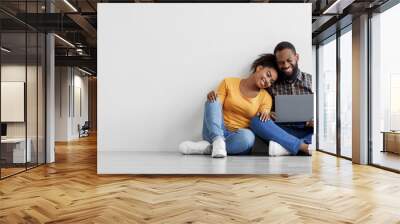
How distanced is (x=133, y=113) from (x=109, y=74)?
67cm

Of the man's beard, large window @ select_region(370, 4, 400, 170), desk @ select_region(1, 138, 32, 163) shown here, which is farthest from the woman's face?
desk @ select_region(1, 138, 32, 163)

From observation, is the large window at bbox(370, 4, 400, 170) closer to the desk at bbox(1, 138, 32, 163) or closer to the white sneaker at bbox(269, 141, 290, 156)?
the white sneaker at bbox(269, 141, 290, 156)

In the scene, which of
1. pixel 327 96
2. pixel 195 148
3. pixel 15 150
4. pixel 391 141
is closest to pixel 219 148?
pixel 195 148

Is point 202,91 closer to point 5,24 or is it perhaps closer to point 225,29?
point 225,29

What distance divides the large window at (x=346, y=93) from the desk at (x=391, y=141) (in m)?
1.10

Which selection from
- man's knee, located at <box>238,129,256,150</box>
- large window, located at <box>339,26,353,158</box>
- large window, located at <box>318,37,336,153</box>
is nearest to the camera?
man's knee, located at <box>238,129,256,150</box>

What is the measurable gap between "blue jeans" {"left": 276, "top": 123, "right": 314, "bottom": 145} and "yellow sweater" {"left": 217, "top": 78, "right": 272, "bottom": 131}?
14.0 inches

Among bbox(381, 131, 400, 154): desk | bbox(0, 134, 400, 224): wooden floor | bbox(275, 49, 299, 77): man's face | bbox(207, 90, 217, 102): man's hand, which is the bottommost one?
bbox(0, 134, 400, 224): wooden floor

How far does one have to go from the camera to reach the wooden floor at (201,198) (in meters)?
3.49

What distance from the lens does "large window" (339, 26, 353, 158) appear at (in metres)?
8.52

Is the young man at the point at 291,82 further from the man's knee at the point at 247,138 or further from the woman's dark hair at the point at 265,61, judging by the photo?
the man's knee at the point at 247,138

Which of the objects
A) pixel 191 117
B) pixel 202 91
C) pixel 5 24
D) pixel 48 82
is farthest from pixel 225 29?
pixel 48 82

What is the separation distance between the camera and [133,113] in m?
5.84

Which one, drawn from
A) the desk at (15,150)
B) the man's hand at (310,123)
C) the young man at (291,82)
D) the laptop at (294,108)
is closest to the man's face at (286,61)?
the young man at (291,82)
